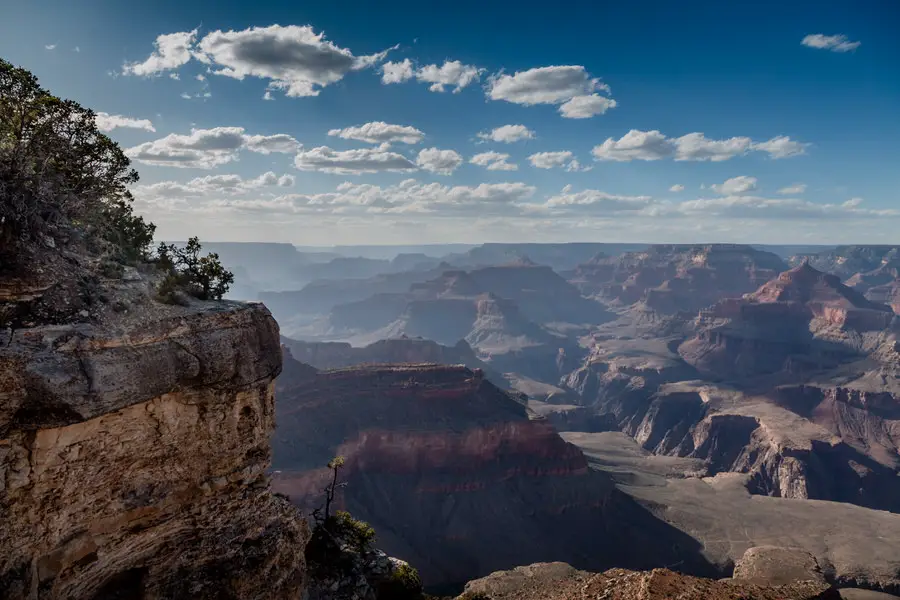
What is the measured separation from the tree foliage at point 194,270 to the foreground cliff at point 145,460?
1.66 meters

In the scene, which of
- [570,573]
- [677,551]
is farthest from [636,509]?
[570,573]

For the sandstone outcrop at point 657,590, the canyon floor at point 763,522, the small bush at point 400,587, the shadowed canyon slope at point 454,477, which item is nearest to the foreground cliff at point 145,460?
the small bush at point 400,587

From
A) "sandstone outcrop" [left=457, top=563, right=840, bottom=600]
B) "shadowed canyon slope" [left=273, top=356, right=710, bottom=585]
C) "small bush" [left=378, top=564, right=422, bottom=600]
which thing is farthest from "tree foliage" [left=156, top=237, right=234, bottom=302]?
"shadowed canyon slope" [left=273, top=356, right=710, bottom=585]

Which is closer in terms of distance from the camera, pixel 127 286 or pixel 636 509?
pixel 127 286

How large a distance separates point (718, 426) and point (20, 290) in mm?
124873

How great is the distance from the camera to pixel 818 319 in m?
162

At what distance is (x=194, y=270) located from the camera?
18.3 metres

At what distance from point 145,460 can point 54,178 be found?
30.6 ft

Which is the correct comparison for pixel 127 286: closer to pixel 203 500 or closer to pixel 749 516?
pixel 203 500

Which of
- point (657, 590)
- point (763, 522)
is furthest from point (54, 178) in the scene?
point (763, 522)

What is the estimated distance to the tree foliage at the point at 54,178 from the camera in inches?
518

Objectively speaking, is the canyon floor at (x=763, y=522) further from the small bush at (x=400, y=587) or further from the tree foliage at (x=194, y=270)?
the tree foliage at (x=194, y=270)

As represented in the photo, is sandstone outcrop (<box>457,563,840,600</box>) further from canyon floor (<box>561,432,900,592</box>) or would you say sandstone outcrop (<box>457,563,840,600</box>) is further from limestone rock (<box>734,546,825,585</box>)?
canyon floor (<box>561,432,900,592</box>)

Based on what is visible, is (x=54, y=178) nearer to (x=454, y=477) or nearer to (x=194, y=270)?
(x=194, y=270)
